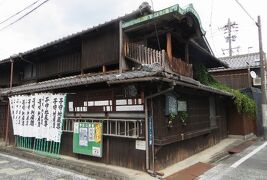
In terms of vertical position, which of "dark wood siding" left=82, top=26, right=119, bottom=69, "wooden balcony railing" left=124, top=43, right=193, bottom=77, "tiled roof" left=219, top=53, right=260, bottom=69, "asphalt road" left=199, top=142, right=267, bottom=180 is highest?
"tiled roof" left=219, top=53, right=260, bottom=69

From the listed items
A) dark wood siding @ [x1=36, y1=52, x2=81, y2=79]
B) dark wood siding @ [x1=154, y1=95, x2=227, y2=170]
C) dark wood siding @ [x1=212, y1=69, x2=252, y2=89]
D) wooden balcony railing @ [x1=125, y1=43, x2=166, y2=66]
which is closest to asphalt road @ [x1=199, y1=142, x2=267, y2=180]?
dark wood siding @ [x1=154, y1=95, x2=227, y2=170]

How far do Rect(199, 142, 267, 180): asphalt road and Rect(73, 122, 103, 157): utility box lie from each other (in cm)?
401

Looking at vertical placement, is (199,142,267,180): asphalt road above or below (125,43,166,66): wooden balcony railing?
below

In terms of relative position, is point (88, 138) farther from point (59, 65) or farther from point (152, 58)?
point (59, 65)

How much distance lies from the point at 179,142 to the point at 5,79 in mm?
15727

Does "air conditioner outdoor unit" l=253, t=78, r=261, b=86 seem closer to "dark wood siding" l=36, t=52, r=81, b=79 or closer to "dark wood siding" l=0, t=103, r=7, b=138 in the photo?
"dark wood siding" l=36, t=52, r=81, b=79

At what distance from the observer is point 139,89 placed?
28.7 ft

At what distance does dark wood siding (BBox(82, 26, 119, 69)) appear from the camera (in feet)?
37.7

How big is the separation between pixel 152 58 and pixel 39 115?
6.37m

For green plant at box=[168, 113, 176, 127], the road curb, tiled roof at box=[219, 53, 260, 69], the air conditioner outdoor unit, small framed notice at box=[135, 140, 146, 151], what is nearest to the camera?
the road curb

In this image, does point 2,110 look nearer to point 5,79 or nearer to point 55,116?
point 5,79

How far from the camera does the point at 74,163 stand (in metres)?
9.88

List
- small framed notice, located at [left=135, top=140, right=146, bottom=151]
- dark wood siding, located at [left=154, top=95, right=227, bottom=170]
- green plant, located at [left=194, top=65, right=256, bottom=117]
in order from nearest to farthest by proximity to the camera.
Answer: small framed notice, located at [left=135, top=140, right=146, bottom=151]
dark wood siding, located at [left=154, top=95, right=227, bottom=170]
green plant, located at [left=194, top=65, right=256, bottom=117]

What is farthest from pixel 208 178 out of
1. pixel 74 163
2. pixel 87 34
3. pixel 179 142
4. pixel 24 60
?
pixel 24 60
